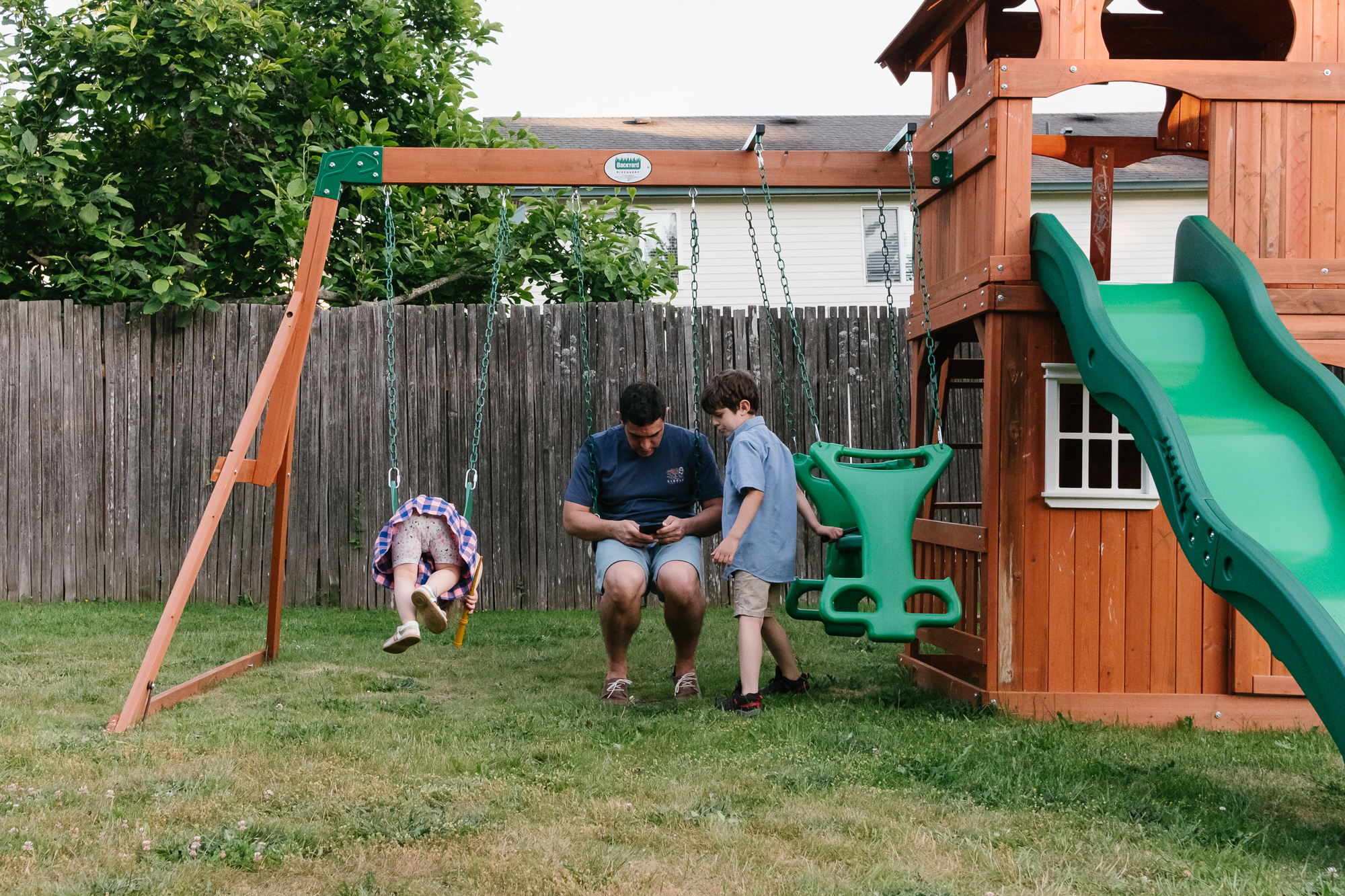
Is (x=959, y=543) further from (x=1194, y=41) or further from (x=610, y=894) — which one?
(x=1194, y=41)

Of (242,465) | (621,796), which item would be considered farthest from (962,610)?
(242,465)

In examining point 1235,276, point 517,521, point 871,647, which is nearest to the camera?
point 1235,276

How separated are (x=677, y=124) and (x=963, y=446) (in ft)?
46.8

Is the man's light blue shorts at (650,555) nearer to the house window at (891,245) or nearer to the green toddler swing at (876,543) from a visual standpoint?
the green toddler swing at (876,543)

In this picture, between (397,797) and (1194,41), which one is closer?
(397,797)

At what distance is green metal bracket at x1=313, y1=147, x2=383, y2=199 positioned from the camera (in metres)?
5.05

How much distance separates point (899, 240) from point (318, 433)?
35.8ft

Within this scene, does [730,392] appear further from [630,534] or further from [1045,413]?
[1045,413]

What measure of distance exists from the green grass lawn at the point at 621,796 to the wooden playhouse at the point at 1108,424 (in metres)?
0.30

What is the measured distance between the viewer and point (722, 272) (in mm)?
15984

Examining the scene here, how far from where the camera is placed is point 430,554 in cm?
478

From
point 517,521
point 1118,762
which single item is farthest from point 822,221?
point 1118,762

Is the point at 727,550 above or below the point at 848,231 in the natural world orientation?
below

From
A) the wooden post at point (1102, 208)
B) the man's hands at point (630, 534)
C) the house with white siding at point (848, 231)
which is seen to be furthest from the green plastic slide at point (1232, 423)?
the house with white siding at point (848, 231)
